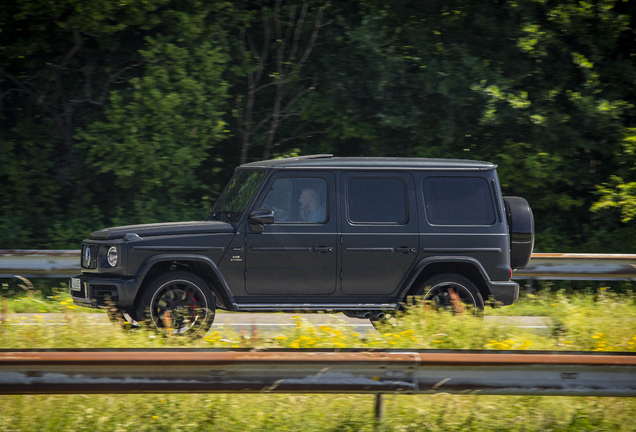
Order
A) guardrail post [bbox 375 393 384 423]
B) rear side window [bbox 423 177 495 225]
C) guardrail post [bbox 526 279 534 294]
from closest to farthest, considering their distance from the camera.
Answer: guardrail post [bbox 375 393 384 423] → rear side window [bbox 423 177 495 225] → guardrail post [bbox 526 279 534 294]

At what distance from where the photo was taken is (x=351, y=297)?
304 inches

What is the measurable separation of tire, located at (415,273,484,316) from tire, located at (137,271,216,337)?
2275 millimetres

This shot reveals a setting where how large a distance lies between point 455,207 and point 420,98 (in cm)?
703

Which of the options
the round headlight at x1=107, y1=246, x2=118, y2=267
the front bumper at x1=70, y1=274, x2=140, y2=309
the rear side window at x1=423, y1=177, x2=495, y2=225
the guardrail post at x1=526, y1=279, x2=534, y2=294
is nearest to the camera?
the front bumper at x1=70, y1=274, x2=140, y2=309

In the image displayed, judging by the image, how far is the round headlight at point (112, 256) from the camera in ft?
24.2

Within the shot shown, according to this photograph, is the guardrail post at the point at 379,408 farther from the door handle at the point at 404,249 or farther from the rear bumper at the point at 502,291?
the rear bumper at the point at 502,291

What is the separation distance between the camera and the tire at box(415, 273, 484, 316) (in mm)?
7859

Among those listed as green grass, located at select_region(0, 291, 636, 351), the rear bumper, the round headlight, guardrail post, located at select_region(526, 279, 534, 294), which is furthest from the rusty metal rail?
guardrail post, located at select_region(526, 279, 534, 294)

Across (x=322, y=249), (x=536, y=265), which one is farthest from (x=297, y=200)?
(x=536, y=265)

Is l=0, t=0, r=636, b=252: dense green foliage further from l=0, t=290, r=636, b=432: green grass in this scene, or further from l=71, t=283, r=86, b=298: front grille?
l=0, t=290, r=636, b=432: green grass

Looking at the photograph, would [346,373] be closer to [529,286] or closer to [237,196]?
[237,196]

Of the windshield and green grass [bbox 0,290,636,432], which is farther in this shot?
the windshield

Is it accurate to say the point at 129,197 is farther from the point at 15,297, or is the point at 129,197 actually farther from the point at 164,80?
the point at 15,297

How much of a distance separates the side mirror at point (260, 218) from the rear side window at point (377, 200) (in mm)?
867
